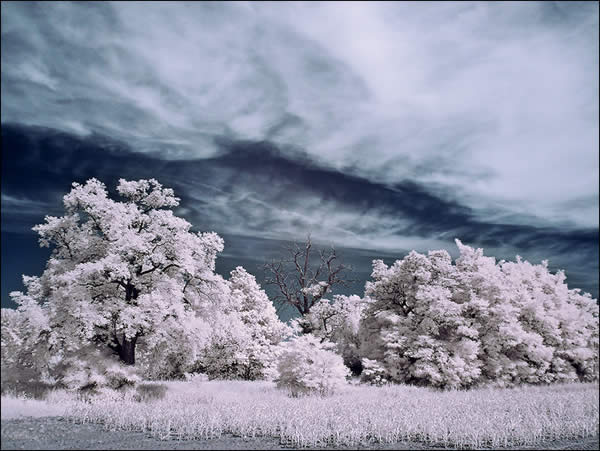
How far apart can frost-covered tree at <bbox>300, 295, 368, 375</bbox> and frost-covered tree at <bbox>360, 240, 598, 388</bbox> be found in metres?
0.83

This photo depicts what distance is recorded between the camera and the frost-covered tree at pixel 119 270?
1497 centimetres

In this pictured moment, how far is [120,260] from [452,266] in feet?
73.0

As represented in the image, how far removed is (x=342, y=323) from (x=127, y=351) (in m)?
16.8

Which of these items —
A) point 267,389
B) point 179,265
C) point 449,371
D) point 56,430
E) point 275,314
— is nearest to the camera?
point 56,430

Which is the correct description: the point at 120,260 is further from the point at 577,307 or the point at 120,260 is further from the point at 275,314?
the point at 577,307

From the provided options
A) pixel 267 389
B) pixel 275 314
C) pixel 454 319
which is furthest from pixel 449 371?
pixel 275 314

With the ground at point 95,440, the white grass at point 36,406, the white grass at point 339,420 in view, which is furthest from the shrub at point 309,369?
the white grass at point 36,406

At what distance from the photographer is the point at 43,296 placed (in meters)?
15.4

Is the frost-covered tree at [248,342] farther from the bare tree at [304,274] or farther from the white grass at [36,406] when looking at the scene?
the white grass at [36,406]

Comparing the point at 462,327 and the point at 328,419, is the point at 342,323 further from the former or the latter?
the point at 328,419

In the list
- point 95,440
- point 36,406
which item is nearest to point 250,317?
point 36,406

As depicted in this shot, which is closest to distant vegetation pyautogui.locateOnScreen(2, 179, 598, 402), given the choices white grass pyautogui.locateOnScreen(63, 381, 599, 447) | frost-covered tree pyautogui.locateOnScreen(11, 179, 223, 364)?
frost-covered tree pyautogui.locateOnScreen(11, 179, 223, 364)

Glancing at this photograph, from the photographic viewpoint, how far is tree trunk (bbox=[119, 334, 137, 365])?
16.2m

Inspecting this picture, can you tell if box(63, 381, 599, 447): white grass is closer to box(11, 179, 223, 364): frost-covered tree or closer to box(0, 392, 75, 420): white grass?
box(0, 392, 75, 420): white grass
